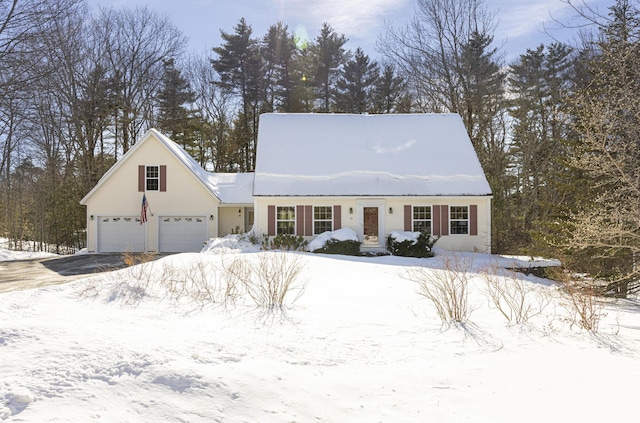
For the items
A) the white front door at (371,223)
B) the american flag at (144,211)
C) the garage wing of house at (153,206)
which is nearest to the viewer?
the white front door at (371,223)

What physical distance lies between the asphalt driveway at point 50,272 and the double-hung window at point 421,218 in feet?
39.0

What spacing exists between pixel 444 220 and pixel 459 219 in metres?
0.69

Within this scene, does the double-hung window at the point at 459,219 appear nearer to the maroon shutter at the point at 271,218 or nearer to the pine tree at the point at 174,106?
the maroon shutter at the point at 271,218

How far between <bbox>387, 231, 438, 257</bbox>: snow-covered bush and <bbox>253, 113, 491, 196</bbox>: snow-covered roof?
2.06 m

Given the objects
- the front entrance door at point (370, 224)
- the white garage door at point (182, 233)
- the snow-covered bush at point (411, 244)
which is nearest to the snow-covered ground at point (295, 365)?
the snow-covered bush at point (411, 244)

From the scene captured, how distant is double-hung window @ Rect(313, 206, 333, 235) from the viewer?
63.7 ft

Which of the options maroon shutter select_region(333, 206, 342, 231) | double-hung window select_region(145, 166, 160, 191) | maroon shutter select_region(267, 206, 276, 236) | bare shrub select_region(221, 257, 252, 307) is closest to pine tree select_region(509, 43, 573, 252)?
maroon shutter select_region(333, 206, 342, 231)

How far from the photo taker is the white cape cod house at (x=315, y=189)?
19.2 meters

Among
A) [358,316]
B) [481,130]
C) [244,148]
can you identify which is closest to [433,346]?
[358,316]

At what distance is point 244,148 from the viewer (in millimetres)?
32812

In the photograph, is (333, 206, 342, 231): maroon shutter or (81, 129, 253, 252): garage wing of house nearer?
(333, 206, 342, 231): maroon shutter

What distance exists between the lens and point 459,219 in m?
19.3

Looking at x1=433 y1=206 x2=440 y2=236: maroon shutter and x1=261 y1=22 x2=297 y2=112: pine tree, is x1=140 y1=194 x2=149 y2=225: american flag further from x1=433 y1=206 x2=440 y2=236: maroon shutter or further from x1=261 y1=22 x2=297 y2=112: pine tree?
x1=261 y1=22 x2=297 y2=112: pine tree

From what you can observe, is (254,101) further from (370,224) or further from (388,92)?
(370,224)
